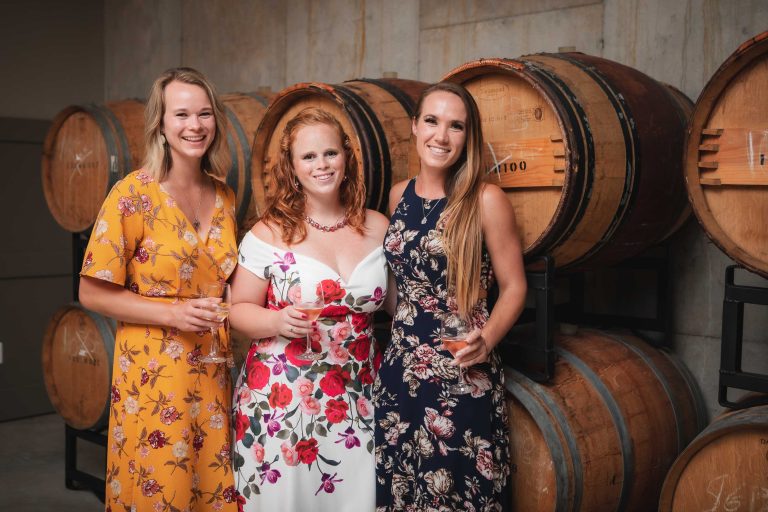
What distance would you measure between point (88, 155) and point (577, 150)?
8.49 ft

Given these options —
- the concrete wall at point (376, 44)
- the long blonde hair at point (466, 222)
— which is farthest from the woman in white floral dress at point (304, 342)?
the concrete wall at point (376, 44)

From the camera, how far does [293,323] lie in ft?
6.93

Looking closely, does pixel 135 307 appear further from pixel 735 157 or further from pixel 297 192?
pixel 735 157

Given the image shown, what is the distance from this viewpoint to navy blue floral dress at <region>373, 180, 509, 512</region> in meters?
2.26

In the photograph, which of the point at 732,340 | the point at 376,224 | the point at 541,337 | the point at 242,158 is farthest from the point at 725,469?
the point at 242,158

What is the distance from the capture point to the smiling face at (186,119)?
2.27m

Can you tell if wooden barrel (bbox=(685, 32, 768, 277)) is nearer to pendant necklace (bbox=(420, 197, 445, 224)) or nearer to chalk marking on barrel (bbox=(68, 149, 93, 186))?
pendant necklace (bbox=(420, 197, 445, 224))

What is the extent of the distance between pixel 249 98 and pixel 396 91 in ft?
3.45

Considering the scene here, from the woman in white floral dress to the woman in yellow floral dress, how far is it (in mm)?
108

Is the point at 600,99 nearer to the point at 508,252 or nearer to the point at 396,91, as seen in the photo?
the point at 508,252

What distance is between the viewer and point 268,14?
4.80 metres

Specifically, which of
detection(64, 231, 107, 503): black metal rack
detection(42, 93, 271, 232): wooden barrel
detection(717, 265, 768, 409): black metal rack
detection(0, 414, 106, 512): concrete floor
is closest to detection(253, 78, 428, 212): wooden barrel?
detection(42, 93, 271, 232): wooden barrel

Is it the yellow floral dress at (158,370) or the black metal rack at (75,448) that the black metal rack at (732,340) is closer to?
the yellow floral dress at (158,370)

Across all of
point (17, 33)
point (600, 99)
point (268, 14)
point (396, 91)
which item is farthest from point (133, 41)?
point (600, 99)
